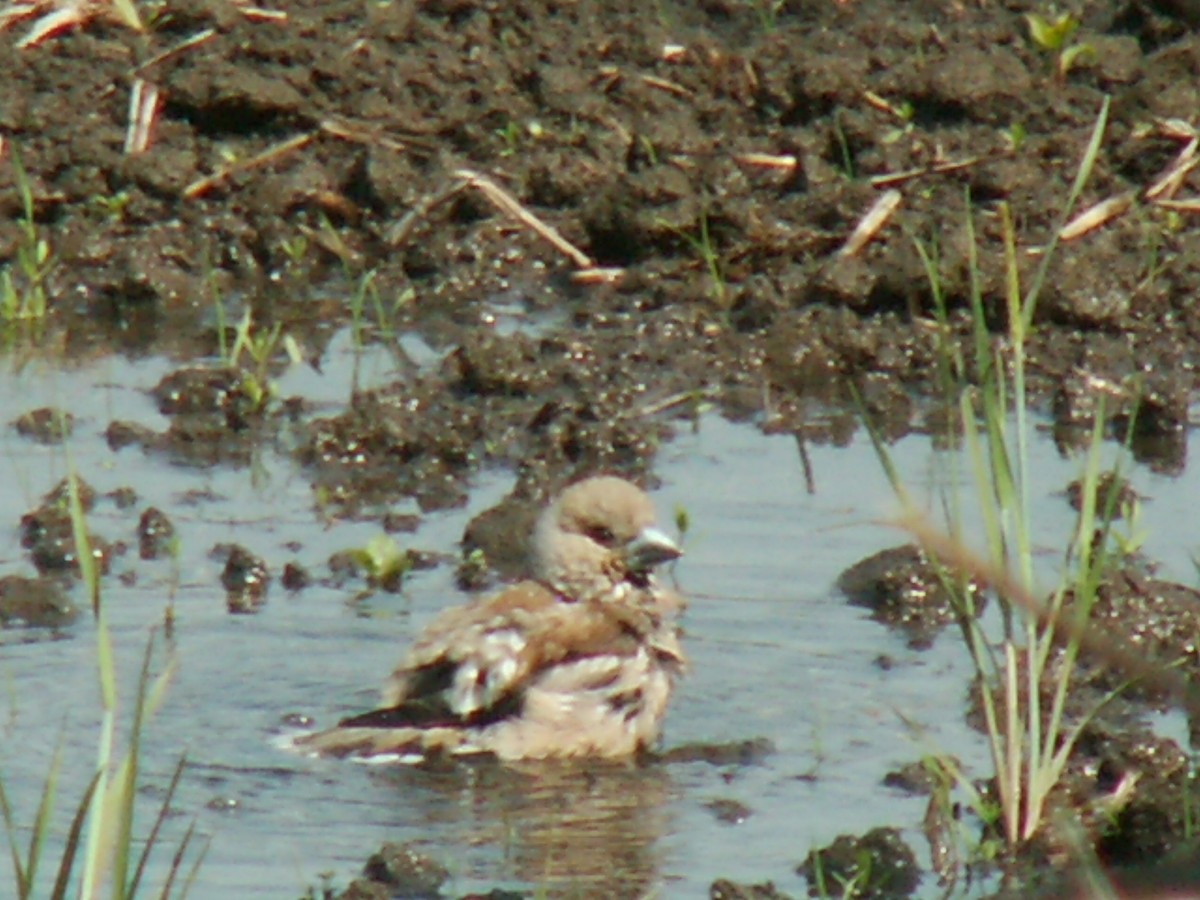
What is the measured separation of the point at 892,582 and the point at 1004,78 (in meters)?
4.11

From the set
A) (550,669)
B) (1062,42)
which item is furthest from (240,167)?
(550,669)

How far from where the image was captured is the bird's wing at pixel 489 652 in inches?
244

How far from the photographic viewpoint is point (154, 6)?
11430 mm

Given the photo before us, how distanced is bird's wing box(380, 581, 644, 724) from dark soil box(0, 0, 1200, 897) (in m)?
1.43

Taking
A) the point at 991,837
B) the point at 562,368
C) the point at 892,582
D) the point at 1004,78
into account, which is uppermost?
the point at 1004,78

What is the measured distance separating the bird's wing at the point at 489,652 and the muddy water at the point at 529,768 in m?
0.18

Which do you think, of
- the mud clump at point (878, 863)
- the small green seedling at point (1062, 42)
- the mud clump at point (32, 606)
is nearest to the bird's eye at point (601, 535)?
the mud clump at point (32, 606)

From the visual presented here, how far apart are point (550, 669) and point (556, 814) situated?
622 mm

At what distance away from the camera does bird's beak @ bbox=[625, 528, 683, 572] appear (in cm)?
684

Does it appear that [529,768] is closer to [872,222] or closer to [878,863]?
[878,863]

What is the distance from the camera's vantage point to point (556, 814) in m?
5.88

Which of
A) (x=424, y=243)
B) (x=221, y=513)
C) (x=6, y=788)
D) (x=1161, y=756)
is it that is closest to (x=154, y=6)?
(x=424, y=243)

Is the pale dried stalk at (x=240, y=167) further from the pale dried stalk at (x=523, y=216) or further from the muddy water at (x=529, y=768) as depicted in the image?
the muddy water at (x=529, y=768)

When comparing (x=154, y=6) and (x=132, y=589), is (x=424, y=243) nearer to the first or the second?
(x=154, y=6)
